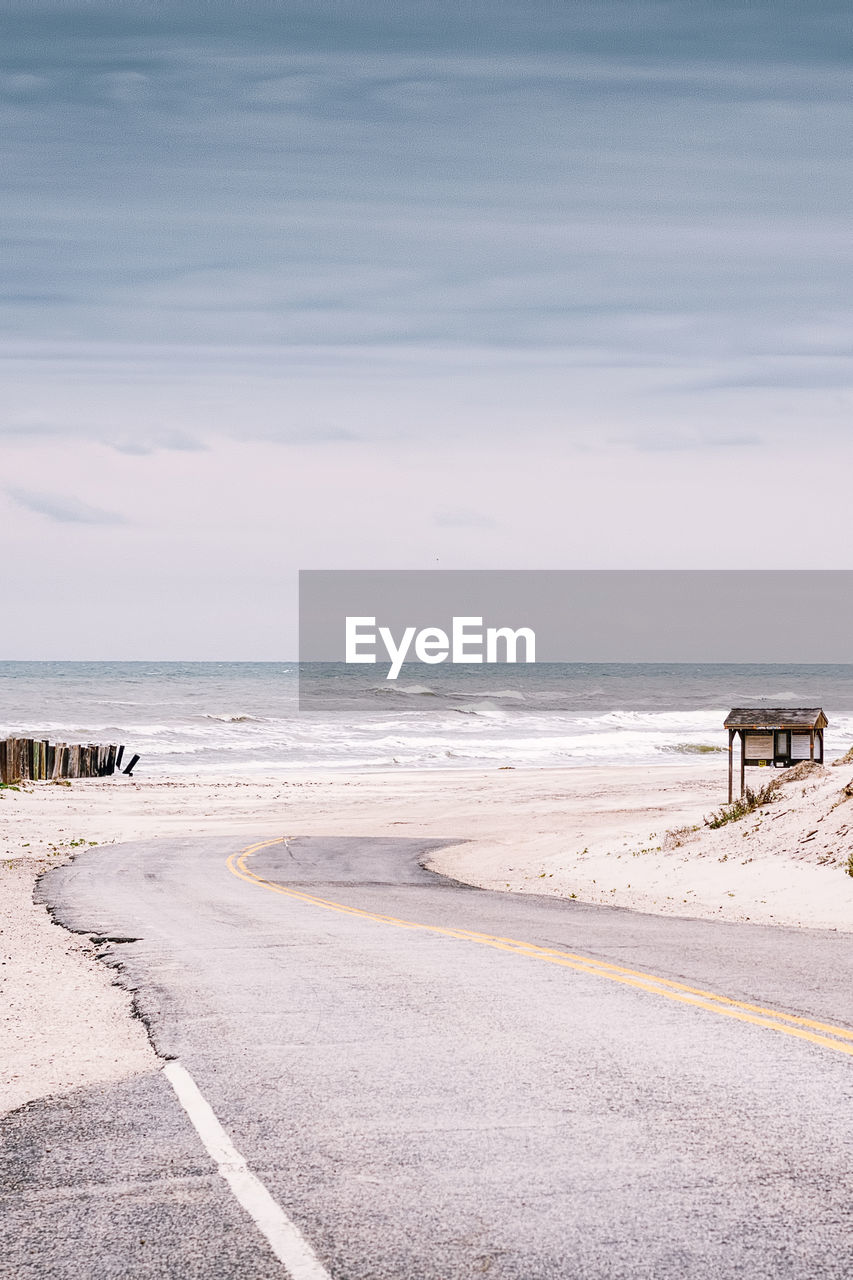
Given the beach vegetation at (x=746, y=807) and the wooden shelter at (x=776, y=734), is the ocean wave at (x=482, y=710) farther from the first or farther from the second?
the beach vegetation at (x=746, y=807)

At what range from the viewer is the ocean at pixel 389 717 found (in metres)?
67.6

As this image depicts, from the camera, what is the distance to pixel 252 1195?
527 centimetres

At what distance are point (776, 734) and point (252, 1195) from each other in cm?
2845

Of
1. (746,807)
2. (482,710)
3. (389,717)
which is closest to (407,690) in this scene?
(482,710)

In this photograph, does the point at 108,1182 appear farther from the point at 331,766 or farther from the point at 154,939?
the point at 331,766

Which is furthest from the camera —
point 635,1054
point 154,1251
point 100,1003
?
point 100,1003

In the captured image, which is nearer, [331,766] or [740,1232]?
[740,1232]

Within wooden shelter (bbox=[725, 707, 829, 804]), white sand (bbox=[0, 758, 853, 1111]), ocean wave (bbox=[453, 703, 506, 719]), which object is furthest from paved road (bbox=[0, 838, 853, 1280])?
ocean wave (bbox=[453, 703, 506, 719])

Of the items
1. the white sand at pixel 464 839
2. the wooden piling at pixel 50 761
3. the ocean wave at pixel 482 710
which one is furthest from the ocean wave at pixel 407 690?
the wooden piling at pixel 50 761

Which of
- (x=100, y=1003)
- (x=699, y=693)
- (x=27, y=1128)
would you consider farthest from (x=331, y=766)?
(x=699, y=693)

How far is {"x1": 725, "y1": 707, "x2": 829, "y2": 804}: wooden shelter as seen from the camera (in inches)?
1248

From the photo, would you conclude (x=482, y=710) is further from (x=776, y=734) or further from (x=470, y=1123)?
(x=470, y=1123)

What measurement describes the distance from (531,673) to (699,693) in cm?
4484

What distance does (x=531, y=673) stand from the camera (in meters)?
176
